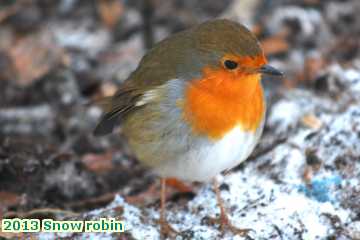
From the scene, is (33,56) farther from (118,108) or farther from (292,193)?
(292,193)

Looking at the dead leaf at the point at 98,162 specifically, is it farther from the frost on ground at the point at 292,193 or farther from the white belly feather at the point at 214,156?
the white belly feather at the point at 214,156

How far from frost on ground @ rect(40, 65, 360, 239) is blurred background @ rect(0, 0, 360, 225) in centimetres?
33

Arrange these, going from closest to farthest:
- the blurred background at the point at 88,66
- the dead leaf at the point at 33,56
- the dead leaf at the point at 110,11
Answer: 1. the blurred background at the point at 88,66
2. the dead leaf at the point at 33,56
3. the dead leaf at the point at 110,11

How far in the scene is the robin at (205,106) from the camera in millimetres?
2514

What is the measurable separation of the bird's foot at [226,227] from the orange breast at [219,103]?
46 centimetres

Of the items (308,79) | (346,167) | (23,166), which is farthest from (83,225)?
(308,79)

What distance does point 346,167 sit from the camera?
Result: 2836 mm

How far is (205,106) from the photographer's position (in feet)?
8.23

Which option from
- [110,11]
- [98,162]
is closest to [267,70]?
[98,162]

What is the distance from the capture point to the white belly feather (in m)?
2.52

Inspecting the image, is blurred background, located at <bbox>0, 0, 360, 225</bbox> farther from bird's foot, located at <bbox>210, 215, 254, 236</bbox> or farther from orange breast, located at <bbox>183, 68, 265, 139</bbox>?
orange breast, located at <bbox>183, 68, 265, 139</bbox>

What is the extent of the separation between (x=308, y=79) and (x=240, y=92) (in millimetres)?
1600

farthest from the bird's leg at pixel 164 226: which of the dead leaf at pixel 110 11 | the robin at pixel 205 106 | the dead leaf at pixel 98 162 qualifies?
the dead leaf at pixel 110 11

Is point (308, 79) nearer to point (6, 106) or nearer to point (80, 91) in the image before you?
point (80, 91)
